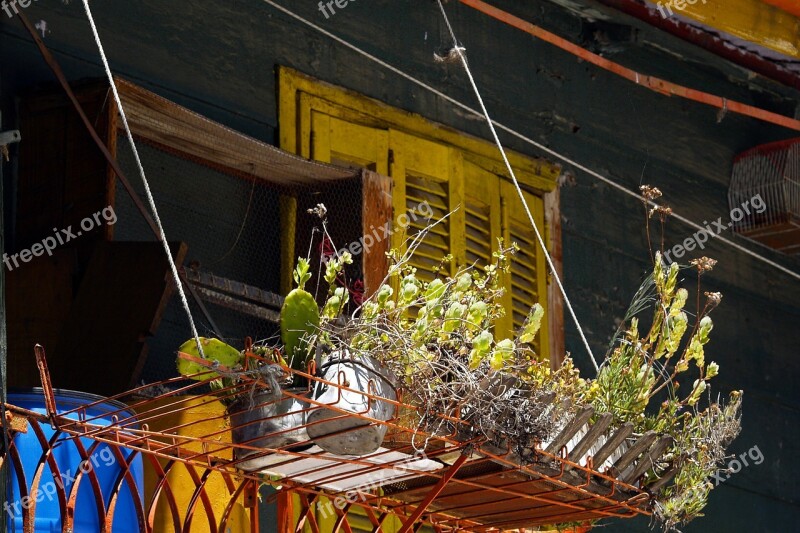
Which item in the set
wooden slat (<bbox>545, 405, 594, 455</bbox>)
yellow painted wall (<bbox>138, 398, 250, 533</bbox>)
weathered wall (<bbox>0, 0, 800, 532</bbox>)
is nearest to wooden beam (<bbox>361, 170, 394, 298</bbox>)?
weathered wall (<bbox>0, 0, 800, 532</bbox>)

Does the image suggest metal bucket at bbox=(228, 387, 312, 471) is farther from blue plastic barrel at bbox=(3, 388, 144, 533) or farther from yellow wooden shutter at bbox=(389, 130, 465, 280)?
yellow wooden shutter at bbox=(389, 130, 465, 280)

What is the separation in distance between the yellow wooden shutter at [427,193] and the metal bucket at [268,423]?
198 centimetres

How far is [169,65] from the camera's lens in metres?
4.96

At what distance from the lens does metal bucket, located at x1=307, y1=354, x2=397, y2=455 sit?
131 inches

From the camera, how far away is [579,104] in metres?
6.58

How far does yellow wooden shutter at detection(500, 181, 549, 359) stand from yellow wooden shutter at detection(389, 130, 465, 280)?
322mm

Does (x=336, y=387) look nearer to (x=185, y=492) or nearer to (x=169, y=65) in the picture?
(x=185, y=492)

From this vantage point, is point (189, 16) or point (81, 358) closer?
point (81, 358)

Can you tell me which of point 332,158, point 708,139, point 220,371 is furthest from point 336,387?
point 708,139

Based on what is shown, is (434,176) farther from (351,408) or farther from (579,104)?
(351,408)

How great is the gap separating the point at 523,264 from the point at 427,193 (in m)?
0.63

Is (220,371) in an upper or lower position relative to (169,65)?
lower

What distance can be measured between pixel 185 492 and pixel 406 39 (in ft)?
7.96

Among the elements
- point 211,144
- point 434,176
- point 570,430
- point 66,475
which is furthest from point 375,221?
point 66,475
